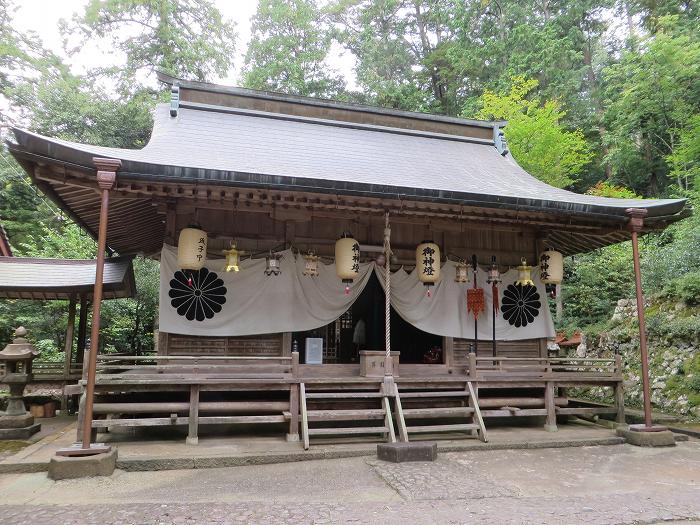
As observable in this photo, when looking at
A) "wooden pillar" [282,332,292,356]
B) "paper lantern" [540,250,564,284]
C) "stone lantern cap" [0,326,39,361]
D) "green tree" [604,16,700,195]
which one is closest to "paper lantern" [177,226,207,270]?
"wooden pillar" [282,332,292,356]

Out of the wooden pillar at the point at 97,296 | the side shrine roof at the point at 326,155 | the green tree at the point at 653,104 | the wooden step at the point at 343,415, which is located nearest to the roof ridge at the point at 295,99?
the side shrine roof at the point at 326,155

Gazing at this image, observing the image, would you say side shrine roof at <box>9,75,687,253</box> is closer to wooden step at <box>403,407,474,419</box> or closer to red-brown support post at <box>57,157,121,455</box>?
red-brown support post at <box>57,157,121,455</box>

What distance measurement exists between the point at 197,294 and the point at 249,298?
861 millimetres

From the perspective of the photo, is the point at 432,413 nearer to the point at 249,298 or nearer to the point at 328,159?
the point at 249,298

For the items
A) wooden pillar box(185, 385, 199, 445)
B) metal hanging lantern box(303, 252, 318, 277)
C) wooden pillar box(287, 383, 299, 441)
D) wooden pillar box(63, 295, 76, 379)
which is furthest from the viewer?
wooden pillar box(63, 295, 76, 379)

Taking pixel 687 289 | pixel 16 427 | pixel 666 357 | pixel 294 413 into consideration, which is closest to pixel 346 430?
pixel 294 413

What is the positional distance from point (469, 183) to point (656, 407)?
21.5ft

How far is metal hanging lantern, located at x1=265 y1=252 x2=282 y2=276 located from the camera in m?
7.85

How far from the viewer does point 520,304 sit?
9.42m

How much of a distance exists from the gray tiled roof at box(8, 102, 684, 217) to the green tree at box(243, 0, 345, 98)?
17.1 metres

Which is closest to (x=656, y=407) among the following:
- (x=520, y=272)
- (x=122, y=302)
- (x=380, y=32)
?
(x=520, y=272)

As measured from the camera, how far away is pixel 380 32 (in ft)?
105

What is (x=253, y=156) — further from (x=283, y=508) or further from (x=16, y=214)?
(x=16, y=214)

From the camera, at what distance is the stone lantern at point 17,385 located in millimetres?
7379
